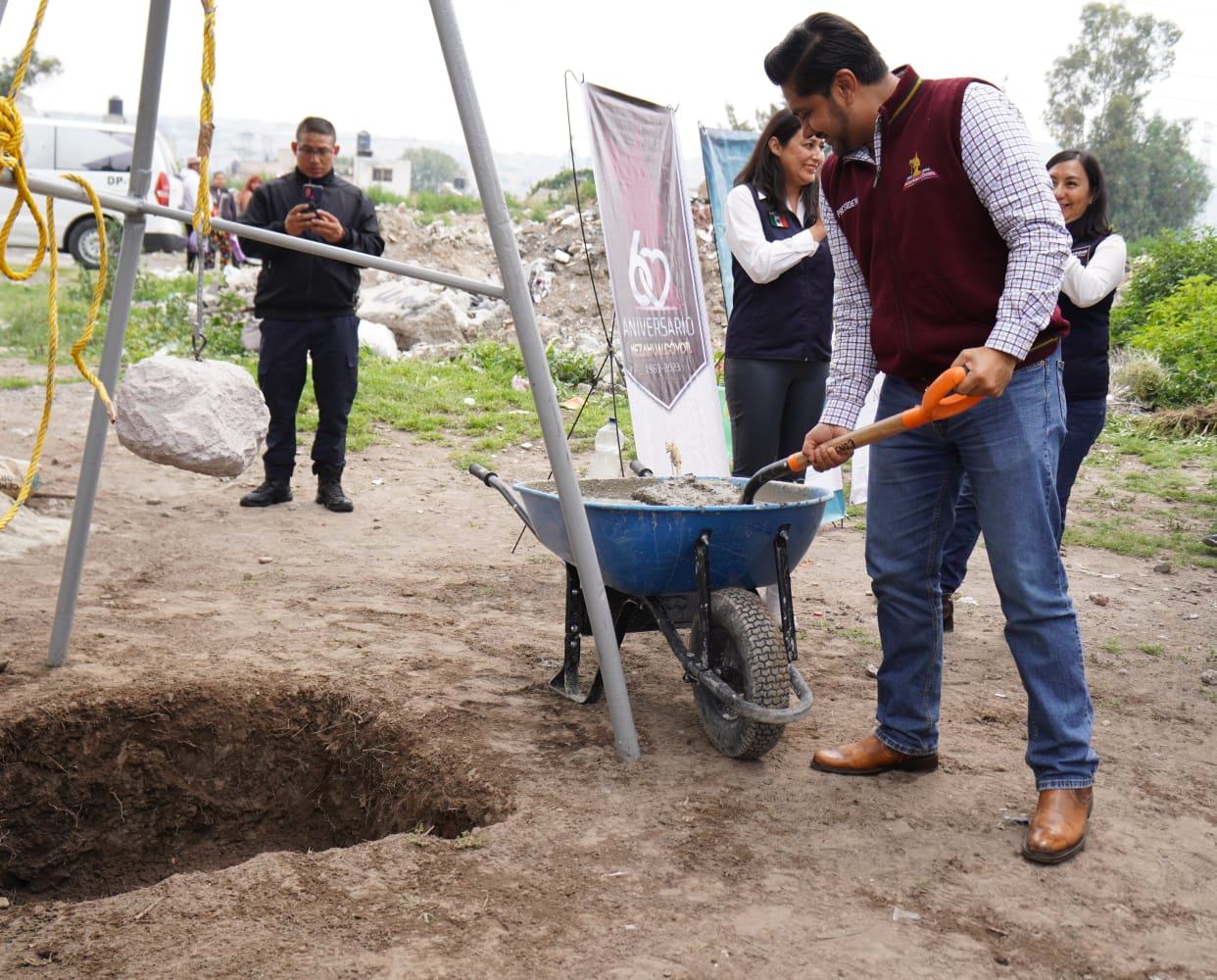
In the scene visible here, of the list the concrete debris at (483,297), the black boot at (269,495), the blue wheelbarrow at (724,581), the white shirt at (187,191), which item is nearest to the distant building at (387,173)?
the concrete debris at (483,297)

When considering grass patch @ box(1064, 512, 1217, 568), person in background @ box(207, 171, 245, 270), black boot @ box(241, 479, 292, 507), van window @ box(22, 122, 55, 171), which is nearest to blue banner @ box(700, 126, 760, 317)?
grass patch @ box(1064, 512, 1217, 568)

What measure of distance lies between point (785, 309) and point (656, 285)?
1525 mm

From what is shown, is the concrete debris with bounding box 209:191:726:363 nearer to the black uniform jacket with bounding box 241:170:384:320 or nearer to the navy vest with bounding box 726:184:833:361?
the black uniform jacket with bounding box 241:170:384:320

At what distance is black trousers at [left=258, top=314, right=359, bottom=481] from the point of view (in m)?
5.75

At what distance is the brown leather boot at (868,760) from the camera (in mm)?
3033

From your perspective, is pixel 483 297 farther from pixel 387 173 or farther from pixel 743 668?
pixel 387 173

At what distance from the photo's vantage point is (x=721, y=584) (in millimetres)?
3166

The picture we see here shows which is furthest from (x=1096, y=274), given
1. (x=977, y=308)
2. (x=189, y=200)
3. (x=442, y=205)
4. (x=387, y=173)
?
(x=387, y=173)

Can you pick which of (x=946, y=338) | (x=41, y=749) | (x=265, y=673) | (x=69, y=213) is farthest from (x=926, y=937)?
(x=69, y=213)

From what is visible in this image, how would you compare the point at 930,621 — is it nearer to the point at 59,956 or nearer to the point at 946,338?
the point at 946,338

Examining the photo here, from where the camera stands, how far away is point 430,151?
99625 mm

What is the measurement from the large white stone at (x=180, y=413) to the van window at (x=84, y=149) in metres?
14.2

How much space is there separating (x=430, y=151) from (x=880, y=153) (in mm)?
102479

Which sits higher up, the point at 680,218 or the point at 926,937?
the point at 680,218
